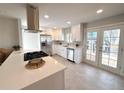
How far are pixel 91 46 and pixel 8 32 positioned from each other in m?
4.01

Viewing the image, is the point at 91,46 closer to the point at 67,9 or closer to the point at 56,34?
the point at 67,9

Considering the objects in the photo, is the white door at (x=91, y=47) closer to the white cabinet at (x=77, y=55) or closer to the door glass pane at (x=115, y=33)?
the white cabinet at (x=77, y=55)

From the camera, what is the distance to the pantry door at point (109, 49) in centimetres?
319

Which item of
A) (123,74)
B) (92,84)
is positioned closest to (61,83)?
(92,84)

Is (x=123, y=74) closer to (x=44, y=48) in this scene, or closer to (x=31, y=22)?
(x=31, y=22)

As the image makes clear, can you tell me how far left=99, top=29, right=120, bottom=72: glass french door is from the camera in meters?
3.21

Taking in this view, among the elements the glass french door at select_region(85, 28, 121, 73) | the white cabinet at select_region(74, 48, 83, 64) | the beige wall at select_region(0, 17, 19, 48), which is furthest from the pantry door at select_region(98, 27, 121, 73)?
the beige wall at select_region(0, 17, 19, 48)

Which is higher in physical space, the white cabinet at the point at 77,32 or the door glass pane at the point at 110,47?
the white cabinet at the point at 77,32

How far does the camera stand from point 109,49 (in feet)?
11.4

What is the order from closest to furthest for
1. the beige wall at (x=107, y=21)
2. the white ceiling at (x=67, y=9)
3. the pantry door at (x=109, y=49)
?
1. the white ceiling at (x=67, y=9)
2. the beige wall at (x=107, y=21)
3. the pantry door at (x=109, y=49)

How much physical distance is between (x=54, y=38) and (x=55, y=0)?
16.8 feet

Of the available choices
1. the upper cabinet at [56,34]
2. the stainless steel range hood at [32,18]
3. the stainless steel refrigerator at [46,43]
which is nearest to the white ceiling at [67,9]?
the stainless steel range hood at [32,18]

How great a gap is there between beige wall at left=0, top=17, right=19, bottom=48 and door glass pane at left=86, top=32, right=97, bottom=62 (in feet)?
11.8

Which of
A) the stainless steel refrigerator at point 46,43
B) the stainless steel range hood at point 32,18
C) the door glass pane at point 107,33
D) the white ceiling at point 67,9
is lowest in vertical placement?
the stainless steel refrigerator at point 46,43
